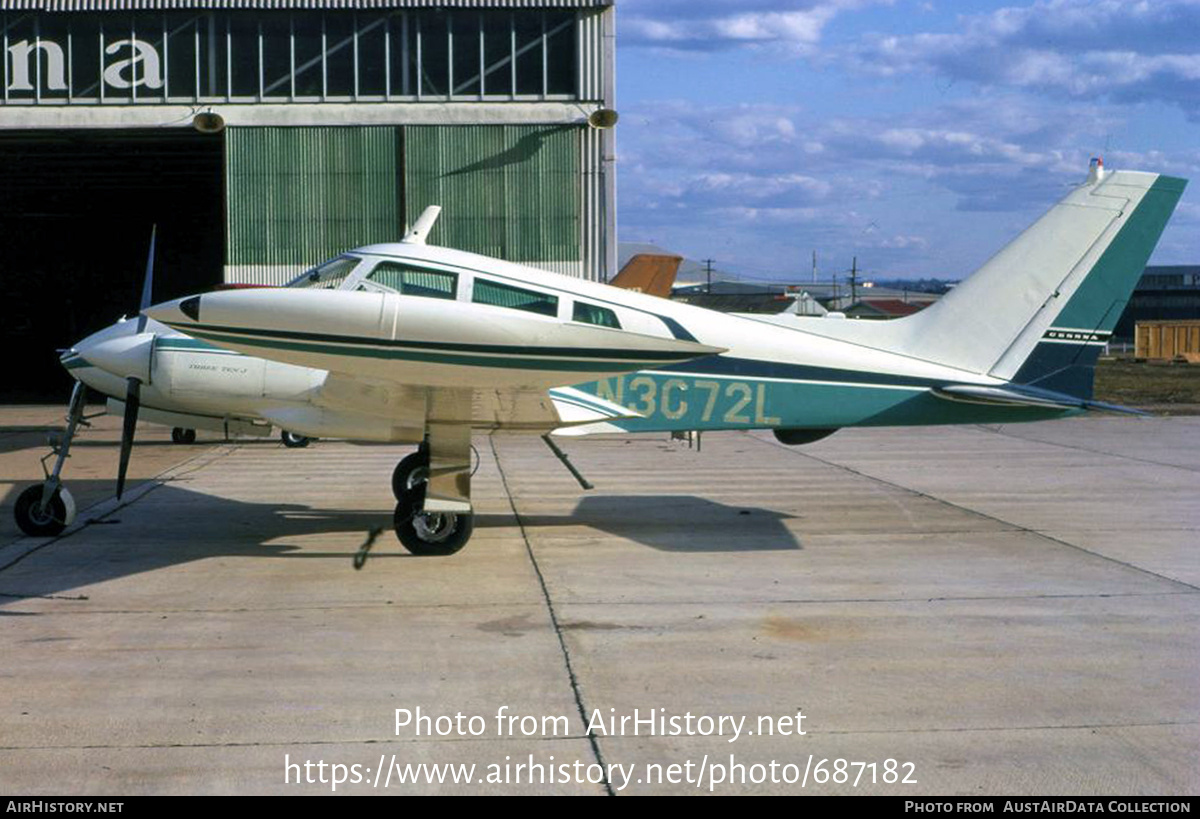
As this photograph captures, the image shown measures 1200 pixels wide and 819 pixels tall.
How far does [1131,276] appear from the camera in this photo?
11359 mm

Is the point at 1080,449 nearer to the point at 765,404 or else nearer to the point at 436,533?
the point at 765,404

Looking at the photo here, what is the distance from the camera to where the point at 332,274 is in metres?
10.4

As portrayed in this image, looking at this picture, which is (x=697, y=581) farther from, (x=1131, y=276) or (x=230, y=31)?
(x=230, y=31)

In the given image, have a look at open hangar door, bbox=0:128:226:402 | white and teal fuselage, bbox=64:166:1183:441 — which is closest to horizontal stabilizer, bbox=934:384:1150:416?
white and teal fuselage, bbox=64:166:1183:441

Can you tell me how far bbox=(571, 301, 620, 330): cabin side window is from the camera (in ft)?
34.5

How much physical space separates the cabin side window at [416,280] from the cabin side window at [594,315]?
0.99 m

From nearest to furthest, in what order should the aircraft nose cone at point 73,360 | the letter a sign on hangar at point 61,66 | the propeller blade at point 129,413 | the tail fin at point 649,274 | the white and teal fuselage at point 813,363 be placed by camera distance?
the white and teal fuselage at point 813,363 → the propeller blade at point 129,413 → the aircraft nose cone at point 73,360 → the letter a sign on hangar at point 61,66 → the tail fin at point 649,274

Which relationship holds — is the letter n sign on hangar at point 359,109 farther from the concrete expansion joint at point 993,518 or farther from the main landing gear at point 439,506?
the main landing gear at point 439,506

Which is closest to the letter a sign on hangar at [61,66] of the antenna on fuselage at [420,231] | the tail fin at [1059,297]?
the antenna on fuselage at [420,231]

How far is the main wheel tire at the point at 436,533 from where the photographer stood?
34.1 feet

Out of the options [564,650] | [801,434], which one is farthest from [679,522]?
[564,650]

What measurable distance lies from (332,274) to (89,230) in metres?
39.7
